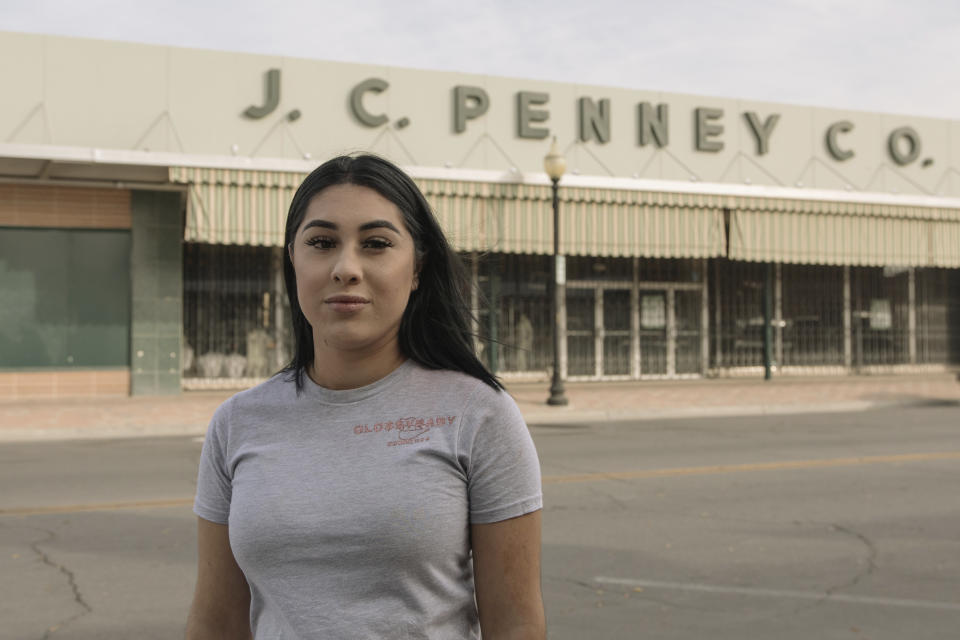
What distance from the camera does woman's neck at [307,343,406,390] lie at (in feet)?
5.98

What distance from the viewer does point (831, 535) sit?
6473 millimetres

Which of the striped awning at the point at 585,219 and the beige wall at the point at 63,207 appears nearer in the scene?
the beige wall at the point at 63,207

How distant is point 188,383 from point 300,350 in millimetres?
16652

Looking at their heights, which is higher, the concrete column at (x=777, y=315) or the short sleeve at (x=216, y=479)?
the concrete column at (x=777, y=315)

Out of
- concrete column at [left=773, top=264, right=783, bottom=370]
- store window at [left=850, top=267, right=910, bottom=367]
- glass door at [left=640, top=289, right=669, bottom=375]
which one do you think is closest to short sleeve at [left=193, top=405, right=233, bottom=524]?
glass door at [left=640, top=289, right=669, bottom=375]

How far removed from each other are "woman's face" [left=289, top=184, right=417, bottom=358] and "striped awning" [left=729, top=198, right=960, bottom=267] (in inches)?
735

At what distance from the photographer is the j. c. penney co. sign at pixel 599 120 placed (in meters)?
17.7

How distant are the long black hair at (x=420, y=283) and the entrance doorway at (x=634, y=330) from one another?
19.1 m

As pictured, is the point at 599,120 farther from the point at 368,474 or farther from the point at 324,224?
the point at 368,474

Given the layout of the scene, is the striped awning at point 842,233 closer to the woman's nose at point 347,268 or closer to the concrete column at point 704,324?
the concrete column at point 704,324

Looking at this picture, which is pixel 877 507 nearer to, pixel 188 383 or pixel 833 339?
pixel 188 383

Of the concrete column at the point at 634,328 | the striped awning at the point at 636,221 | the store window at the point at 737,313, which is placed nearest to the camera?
the striped awning at the point at 636,221

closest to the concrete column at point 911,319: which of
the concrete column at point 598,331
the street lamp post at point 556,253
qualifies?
the concrete column at point 598,331

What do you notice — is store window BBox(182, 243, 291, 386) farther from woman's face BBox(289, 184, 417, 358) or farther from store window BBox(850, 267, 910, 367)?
woman's face BBox(289, 184, 417, 358)
